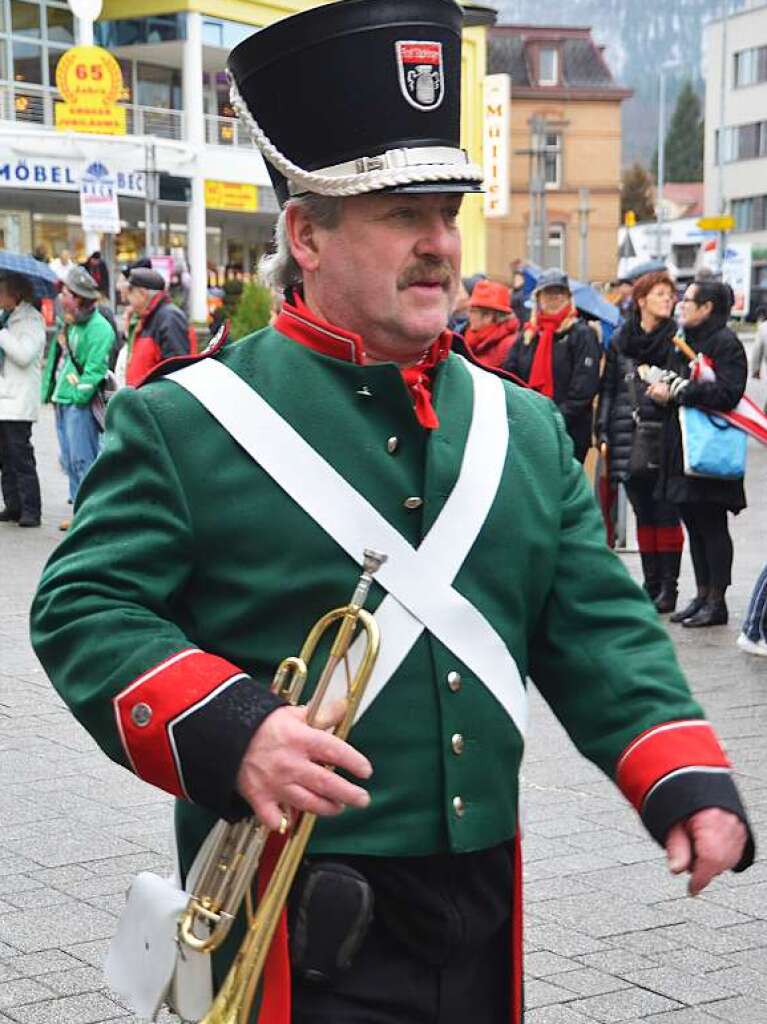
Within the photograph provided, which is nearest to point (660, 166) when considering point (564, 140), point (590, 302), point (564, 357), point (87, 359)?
point (564, 140)

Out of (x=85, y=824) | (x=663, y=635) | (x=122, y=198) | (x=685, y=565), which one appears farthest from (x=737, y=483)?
(x=122, y=198)

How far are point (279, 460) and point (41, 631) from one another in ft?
1.35

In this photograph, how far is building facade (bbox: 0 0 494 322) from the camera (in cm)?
3803

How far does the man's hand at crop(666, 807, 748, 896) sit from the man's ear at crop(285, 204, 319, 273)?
99cm

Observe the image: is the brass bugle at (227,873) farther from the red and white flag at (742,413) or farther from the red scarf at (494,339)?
the red scarf at (494,339)

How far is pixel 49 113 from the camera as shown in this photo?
40344mm

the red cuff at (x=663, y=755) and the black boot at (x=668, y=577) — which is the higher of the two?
the red cuff at (x=663, y=755)

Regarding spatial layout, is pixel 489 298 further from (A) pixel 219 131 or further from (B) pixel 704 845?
(A) pixel 219 131

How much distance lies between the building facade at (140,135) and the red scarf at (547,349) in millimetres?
27163

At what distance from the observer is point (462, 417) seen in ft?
8.92

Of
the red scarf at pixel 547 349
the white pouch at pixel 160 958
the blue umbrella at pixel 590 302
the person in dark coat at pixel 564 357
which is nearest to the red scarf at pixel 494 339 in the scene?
the blue umbrella at pixel 590 302

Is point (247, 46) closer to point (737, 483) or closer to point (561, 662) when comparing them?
point (561, 662)

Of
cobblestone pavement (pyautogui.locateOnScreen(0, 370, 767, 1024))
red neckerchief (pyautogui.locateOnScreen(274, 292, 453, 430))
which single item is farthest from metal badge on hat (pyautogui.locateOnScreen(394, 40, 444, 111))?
cobblestone pavement (pyautogui.locateOnScreen(0, 370, 767, 1024))

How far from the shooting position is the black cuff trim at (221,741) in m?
2.26
